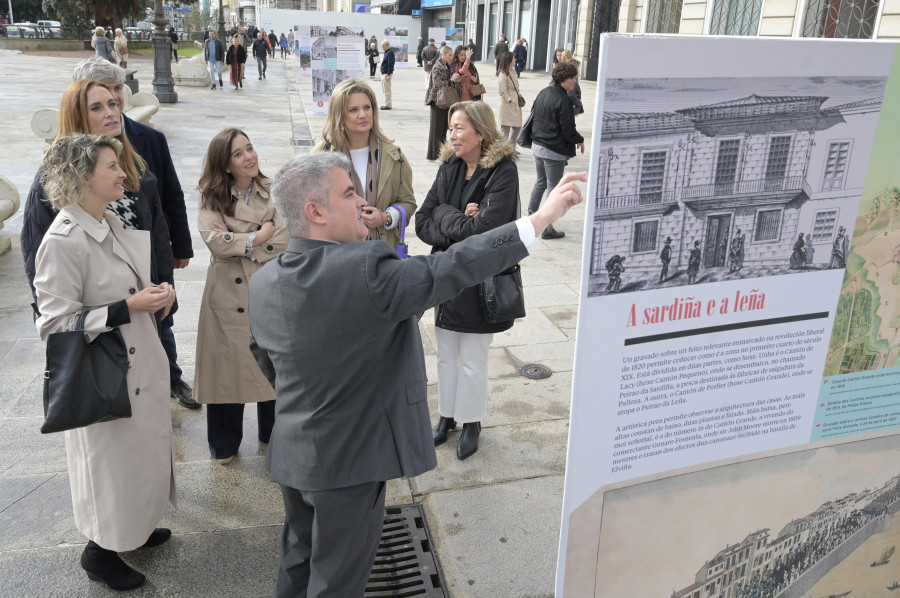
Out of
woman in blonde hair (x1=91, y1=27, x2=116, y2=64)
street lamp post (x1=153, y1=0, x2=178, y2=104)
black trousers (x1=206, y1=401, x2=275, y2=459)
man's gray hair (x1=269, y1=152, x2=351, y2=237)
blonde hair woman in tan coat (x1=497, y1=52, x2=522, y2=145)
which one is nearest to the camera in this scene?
man's gray hair (x1=269, y1=152, x2=351, y2=237)

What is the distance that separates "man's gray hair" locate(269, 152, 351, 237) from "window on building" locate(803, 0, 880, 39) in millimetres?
15261

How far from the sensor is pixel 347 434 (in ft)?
7.18

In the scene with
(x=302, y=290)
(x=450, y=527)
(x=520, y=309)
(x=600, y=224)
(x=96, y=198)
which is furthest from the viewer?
(x=520, y=309)

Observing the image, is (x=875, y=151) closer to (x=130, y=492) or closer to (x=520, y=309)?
(x=520, y=309)

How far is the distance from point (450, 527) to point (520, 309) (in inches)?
46.2

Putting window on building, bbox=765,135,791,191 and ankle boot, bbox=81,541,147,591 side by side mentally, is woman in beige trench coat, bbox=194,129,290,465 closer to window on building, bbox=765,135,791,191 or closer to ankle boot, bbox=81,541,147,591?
ankle boot, bbox=81,541,147,591

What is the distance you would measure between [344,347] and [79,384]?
1.20 meters

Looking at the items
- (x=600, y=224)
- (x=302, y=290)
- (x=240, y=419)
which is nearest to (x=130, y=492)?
(x=240, y=419)

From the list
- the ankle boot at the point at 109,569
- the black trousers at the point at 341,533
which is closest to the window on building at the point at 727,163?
the black trousers at the point at 341,533

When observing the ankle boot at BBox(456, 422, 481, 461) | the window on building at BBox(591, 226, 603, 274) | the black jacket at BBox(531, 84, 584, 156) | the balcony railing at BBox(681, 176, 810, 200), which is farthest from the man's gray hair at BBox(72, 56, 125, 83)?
the black jacket at BBox(531, 84, 584, 156)

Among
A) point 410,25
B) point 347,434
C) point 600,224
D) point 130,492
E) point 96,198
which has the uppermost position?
point 410,25

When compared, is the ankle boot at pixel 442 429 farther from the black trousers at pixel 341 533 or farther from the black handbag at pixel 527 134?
the black handbag at pixel 527 134

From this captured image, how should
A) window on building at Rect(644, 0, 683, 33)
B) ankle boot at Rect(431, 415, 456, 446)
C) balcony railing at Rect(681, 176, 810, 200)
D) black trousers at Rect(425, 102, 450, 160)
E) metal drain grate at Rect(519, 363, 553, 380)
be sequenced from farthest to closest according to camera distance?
1. window on building at Rect(644, 0, 683, 33)
2. black trousers at Rect(425, 102, 450, 160)
3. metal drain grate at Rect(519, 363, 553, 380)
4. ankle boot at Rect(431, 415, 456, 446)
5. balcony railing at Rect(681, 176, 810, 200)

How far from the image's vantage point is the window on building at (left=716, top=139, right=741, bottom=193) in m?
1.81
